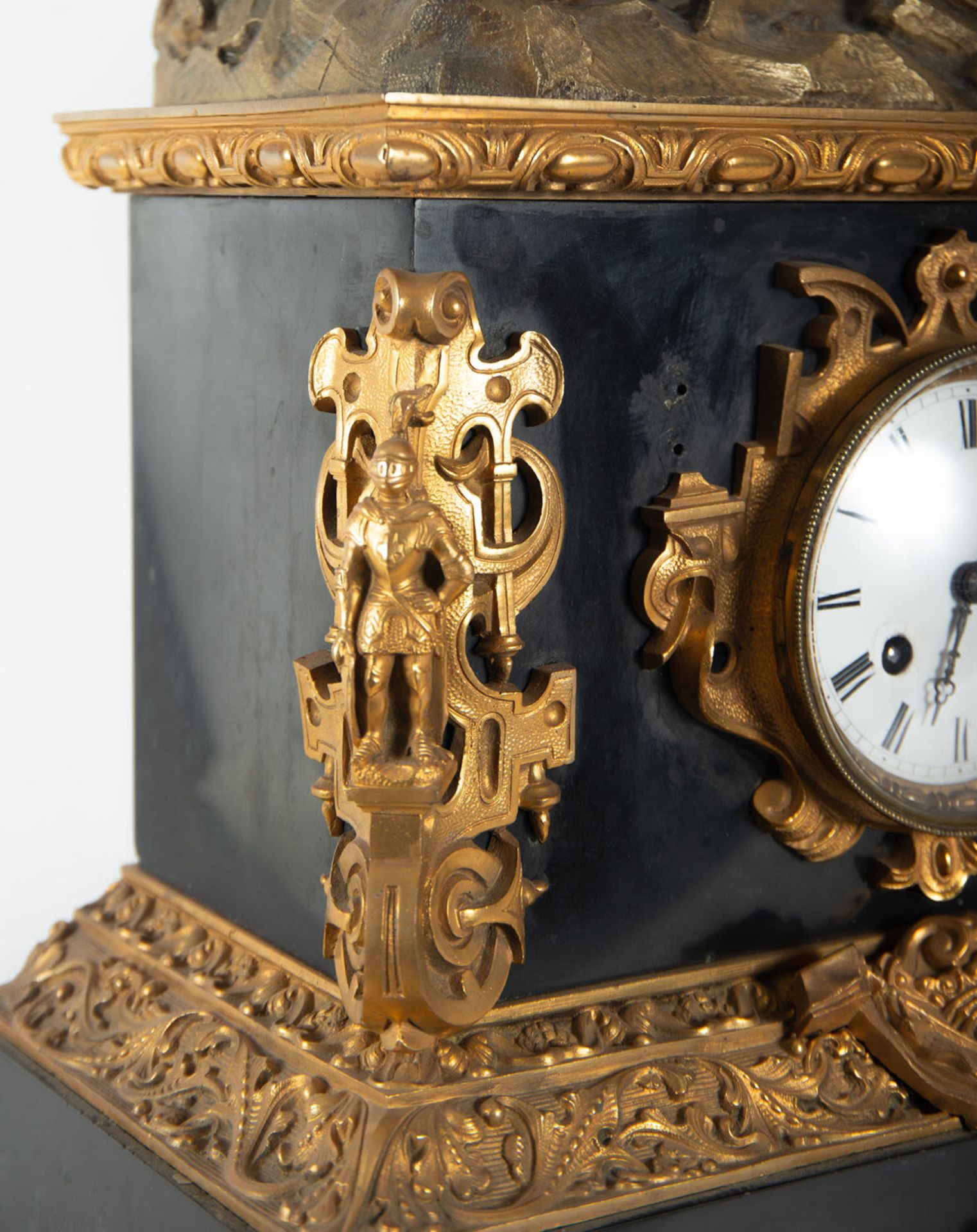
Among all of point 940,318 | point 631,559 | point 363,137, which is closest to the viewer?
point 363,137

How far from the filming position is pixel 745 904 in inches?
75.2

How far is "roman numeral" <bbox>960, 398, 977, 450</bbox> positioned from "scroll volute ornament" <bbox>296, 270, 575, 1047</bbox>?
403 mm

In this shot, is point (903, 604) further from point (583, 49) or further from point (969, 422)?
point (583, 49)

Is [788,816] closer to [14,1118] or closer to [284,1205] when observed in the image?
[284,1205]

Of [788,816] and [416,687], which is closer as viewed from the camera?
→ [416,687]

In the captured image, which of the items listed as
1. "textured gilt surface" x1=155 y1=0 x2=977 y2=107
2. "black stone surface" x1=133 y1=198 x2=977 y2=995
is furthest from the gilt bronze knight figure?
"textured gilt surface" x1=155 y1=0 x2=977 y2=107

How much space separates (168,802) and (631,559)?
1.83 feet

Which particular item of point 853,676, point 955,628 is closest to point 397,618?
point 853,676

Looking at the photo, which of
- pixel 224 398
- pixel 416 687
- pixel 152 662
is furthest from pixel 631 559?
pixel 152 662

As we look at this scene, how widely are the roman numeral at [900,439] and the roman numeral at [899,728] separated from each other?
0.22 m

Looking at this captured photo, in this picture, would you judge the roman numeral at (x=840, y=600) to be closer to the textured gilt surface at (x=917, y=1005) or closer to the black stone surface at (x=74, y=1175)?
the textured gilt surface at (x=917, y=1005)

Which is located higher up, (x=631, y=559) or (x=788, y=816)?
(x=631, y=559)

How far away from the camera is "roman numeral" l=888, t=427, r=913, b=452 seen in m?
1.84

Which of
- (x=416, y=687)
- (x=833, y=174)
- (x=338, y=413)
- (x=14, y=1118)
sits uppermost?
(x=833, y=174)
